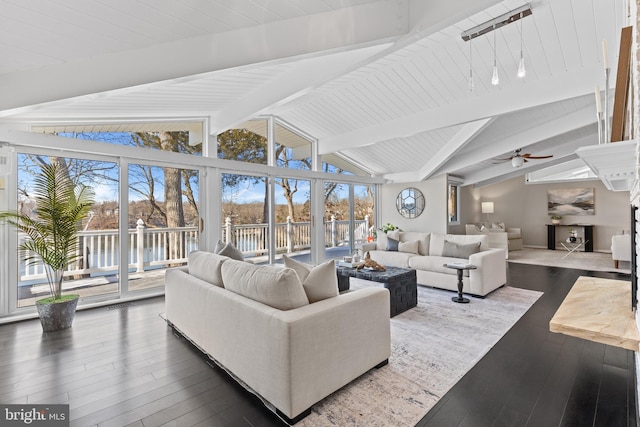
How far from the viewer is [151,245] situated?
5.36m

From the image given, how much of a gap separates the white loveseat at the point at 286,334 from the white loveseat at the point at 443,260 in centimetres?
263

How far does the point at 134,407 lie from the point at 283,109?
15.2 ft

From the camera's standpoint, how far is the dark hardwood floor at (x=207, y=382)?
184 centimetres

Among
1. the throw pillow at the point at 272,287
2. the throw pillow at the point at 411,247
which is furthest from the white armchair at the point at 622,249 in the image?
the throw pillow at the point at 272,287

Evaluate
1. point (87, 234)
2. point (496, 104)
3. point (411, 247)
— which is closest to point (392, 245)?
point (411, 247)

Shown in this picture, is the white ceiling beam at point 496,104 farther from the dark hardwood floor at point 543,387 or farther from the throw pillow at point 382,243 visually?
the dark hardwood floor at point 543,387

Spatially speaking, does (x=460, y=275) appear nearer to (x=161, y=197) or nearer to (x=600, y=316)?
(x=600, y=316)

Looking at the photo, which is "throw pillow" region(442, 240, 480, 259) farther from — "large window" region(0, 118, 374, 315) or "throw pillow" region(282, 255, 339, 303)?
"throw pillow" region(282, 255, 339, 303)

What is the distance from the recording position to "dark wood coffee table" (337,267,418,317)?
3668mm

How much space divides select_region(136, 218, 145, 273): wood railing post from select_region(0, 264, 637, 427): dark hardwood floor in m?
2.06

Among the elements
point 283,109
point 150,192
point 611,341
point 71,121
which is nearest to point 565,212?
point 283,109

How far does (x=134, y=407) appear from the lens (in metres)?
1.95

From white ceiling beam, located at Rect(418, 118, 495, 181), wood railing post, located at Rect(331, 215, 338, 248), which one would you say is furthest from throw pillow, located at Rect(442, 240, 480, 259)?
wood railing post, located at Rect(331, 215, 338, 248)

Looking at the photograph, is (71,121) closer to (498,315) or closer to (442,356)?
(442,356)
